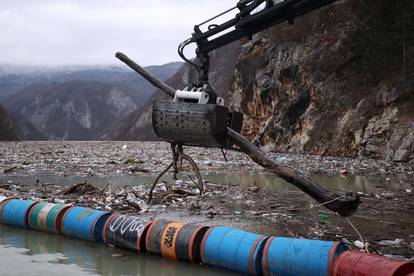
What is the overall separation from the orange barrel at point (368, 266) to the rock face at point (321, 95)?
14083mm

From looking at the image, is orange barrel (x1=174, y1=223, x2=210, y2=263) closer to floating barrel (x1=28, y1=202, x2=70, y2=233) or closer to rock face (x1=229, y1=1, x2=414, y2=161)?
floating barrel (x1=28, y1=202, x2=70, y2=233)

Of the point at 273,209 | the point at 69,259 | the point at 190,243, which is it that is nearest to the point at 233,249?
the point at 190,243

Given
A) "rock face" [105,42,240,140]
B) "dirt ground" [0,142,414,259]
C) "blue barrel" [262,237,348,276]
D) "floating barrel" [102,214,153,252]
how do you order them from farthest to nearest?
"rock face" [105,42,240,140] → "dirt ground" [0,142,414,259] → "floating barrel" [102,214,153,252] → "blue barrel" [262,237,348,276]

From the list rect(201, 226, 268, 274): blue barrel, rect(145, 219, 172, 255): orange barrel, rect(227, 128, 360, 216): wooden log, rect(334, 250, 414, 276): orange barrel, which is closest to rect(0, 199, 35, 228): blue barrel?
rect(145, 219, 172, 255): orange barrel

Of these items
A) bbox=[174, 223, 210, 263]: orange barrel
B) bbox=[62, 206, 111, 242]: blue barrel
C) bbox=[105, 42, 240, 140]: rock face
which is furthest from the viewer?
bbox=[105, 42, 240, 140]: rock face

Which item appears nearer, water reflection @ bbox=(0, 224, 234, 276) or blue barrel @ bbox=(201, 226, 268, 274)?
blue barrel @ bbox=(201, 226, 268, 274)

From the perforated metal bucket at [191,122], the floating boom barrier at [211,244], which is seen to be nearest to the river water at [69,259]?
the floating boom barrier at [211,244]

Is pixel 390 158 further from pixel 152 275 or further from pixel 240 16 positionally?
pixel 152 275

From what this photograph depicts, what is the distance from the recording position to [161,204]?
25.8 feet

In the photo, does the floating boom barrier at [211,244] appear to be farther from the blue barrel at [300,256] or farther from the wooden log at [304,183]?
the wooden log at [304,183]

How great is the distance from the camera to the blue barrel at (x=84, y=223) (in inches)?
209

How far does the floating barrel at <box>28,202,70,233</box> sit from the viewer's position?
226 inches

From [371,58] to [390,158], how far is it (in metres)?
7.25

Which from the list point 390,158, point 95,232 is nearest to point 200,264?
point 95,232
